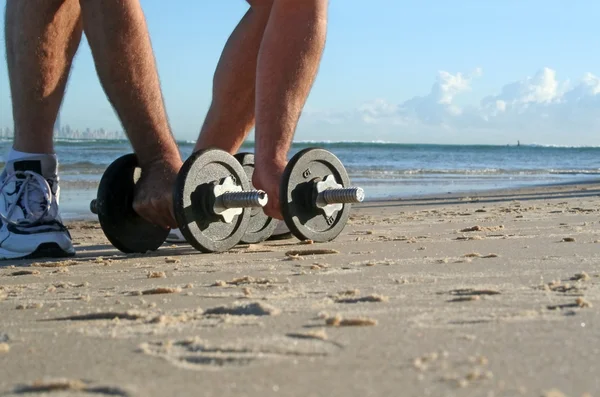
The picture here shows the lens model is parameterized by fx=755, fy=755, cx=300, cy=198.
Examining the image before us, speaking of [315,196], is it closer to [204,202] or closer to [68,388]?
[204,202]

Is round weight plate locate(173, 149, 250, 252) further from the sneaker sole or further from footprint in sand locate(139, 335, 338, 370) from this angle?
footprint in sand locate(139, 335, 338, 370)

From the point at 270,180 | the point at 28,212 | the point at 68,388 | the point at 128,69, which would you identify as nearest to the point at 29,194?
the point at 28,212

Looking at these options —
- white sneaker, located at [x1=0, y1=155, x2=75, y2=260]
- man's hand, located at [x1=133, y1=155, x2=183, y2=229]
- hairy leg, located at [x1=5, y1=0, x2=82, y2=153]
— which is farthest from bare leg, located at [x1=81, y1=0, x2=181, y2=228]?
white sneaker, located at [x1=0, y1=155, x2=75, y2=260]

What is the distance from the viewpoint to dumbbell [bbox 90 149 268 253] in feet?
7.21

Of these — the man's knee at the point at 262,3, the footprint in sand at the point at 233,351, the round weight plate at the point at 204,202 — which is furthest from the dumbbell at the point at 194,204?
the footprint in sand at the point at 233,351

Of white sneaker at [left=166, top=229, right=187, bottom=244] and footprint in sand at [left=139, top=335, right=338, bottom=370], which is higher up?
footprint in sand at [left=139, top=335, right=338, bottom=370]

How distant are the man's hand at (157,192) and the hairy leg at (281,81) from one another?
32 cm

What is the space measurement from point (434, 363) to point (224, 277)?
0.94m

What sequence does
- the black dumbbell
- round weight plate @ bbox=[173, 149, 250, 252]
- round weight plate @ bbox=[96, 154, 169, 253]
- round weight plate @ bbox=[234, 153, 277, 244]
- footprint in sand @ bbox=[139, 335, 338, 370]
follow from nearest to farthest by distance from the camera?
footprint in sand @ bbox=[139, 335, 338, 370]
round weight plate @ bbox=[173, 149, 250, 252]
round weight plate @ bbox=[96, 154, 169, 253]
the black dumbbell
round weight plate @ bbox=[234, 153, 277, 244]

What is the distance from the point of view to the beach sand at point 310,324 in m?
0.91

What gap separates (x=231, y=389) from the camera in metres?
0.88

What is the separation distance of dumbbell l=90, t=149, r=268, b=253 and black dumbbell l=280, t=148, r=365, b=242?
141mm

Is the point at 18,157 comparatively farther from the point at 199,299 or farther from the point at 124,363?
Answer: the point at 124,363

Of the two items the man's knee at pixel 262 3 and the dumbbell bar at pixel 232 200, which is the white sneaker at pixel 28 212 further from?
the man's knee at pixel 262 3
